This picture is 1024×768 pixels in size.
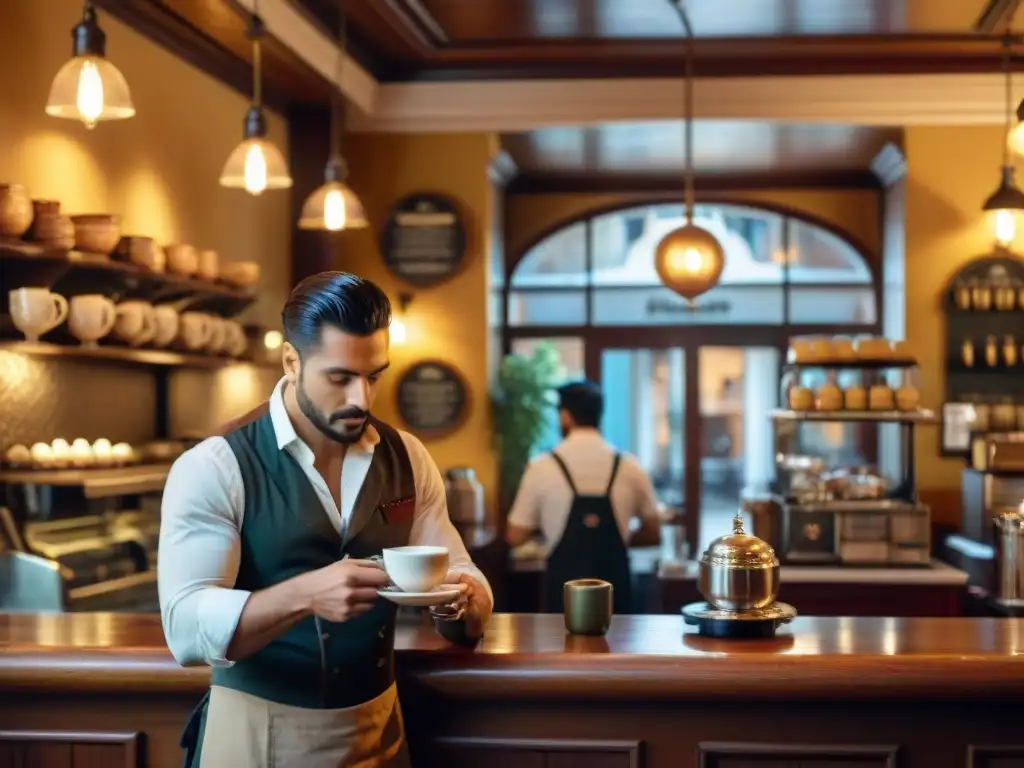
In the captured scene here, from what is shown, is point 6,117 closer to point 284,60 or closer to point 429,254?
point 284,60

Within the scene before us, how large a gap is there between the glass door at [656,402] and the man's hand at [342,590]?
7.39 meters

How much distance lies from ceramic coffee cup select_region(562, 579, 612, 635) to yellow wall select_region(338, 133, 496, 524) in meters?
5.18

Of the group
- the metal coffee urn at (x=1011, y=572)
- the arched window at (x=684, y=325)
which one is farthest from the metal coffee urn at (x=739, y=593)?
the arched window at (x=684, y=325)

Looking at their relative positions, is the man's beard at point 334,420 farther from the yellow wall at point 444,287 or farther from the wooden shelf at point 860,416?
the yellow wall at point 444,287

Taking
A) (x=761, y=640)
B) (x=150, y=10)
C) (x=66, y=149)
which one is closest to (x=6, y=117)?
(x=66, y=149)

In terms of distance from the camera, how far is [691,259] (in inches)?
232

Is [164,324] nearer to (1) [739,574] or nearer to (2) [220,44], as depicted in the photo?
(2) [220,44]

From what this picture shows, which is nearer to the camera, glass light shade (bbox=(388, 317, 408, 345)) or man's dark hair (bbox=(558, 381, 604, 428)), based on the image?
man's dark hair (bbox=(558, 381, 604, 428))

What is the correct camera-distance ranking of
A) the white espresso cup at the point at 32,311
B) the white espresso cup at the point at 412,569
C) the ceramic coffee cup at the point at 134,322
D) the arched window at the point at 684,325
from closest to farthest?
1. the white espresso cup at the point at 412,569
2. the white espresso cup at the point at 32,311
3. the ceramic coffee cup at the point at 134,322
4. the arched window at the point at 684,325

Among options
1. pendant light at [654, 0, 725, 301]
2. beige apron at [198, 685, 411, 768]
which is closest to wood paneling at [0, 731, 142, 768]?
beige apron at [198, 685, 411, 768]

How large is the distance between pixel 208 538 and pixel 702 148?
6.81m

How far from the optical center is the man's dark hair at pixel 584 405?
16.4ft

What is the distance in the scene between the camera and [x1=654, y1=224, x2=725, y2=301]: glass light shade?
5883 mm

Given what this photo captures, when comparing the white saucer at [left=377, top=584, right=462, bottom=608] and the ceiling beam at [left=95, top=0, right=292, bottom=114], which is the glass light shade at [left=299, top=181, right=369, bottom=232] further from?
the white saucer at [left=377, top=584, right=462, bottom=608]
